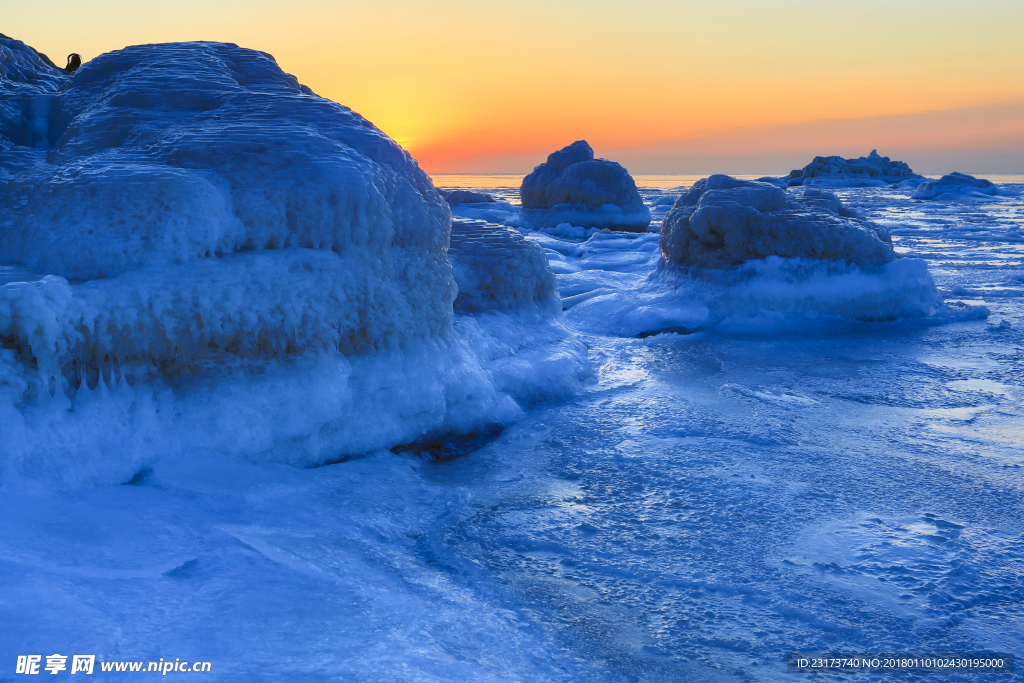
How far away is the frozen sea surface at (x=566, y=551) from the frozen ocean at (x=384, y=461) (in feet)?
0.04

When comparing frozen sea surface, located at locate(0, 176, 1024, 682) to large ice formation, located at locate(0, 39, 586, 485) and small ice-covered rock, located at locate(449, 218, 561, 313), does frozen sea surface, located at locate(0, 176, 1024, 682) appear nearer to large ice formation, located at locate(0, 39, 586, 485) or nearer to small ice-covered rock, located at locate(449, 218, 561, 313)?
large ice formation, located at locate(0, 39, 586, 485)

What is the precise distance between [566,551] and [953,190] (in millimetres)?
36001

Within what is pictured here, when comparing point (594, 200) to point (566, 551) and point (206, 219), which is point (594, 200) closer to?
point (206, 219)

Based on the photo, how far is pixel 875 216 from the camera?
1902cm

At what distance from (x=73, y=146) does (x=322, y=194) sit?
148 cm

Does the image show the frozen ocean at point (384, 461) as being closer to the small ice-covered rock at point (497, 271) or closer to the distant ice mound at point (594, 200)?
the small ice-covered rock at point (497, 271)

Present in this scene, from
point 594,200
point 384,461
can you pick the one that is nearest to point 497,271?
point 384,461

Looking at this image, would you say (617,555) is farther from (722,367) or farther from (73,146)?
(73,146)

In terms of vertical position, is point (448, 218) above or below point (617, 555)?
above

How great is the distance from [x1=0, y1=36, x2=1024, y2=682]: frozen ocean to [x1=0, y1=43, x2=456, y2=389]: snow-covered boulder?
15 millimetres

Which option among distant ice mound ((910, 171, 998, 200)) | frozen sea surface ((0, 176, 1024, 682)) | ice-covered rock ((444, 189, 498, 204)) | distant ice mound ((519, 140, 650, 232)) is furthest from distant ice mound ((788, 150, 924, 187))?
frozen sea surface ((0, 176, 1024, 682))

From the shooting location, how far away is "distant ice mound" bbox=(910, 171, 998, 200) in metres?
30.7

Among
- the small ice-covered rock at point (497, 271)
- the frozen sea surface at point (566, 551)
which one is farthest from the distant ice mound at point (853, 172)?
the frozen sea surface at point (566, 551)

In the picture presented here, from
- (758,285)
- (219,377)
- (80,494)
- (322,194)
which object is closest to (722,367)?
(758,285)
